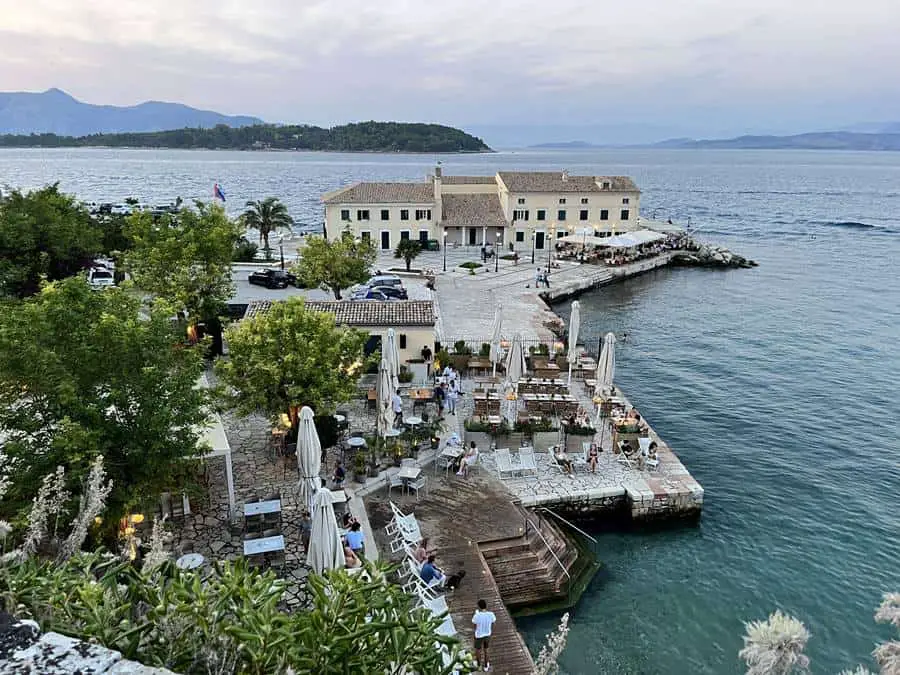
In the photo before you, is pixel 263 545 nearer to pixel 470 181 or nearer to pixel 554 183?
pixel 554 183

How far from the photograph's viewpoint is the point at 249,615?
5.22m

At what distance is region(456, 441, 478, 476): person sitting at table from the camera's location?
1764cm

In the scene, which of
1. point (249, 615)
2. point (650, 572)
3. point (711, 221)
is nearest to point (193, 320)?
point (650, 572)

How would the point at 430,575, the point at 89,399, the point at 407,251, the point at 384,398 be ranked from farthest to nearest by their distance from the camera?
the point at 407,251
the point at 384,398
the point at 430,575
the point at 89,399

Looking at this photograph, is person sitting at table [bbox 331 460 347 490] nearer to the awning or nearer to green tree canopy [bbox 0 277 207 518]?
green tree canopy [bbox 0 277 207 518]

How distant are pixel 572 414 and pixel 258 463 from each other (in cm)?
1021

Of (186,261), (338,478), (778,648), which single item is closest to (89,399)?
(338,478)

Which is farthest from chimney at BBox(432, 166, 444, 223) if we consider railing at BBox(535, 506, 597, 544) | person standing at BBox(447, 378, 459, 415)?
railing at BBox(535, 506, 597, 544)

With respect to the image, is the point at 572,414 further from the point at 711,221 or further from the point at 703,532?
the point at 711,221

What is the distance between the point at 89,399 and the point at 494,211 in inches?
2010

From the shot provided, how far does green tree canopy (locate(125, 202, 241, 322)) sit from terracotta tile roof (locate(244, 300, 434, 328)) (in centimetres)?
309

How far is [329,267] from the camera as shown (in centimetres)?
3406

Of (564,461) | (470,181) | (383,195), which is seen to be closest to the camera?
(564,461)

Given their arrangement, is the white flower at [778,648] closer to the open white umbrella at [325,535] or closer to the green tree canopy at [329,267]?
the open white umbrella at [325,535]
